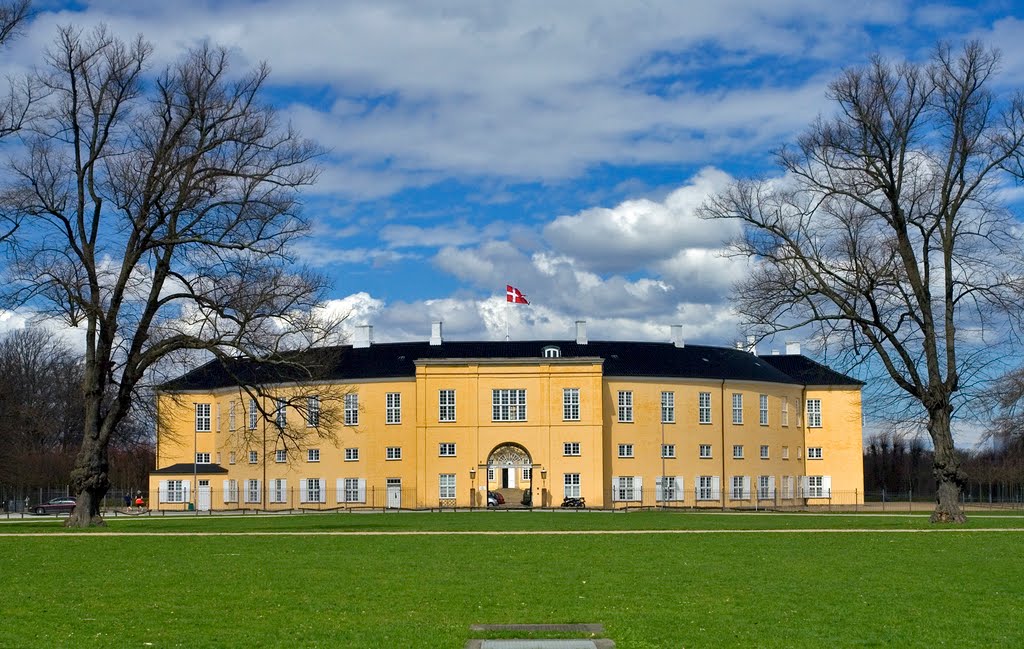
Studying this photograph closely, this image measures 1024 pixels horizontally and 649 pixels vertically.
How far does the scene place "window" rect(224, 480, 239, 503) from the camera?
80.6 m

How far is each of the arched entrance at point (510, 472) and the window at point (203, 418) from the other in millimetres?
20813

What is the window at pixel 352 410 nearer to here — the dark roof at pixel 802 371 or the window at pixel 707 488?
the window at pixel 707 488

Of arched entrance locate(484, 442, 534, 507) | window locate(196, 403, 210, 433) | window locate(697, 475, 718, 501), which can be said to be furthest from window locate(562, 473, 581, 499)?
window locate(196, 403, 210, 433)

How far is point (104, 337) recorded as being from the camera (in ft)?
120

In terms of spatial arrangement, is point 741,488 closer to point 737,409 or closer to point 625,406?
point 737,409

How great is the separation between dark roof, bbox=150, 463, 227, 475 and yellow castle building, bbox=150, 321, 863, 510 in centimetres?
12

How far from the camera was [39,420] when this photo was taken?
81.8m

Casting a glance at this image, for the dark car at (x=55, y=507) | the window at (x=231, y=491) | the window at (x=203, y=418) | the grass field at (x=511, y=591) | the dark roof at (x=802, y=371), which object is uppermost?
the dark roof at (x=802, y=371)

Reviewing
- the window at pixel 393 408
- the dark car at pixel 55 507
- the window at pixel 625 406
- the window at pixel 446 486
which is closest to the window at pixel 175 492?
the dark car at pixel 55 507

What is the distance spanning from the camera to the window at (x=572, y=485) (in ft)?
248

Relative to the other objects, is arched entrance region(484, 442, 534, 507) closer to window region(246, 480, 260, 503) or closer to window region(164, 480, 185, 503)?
window region(246, 480, 260, 503)

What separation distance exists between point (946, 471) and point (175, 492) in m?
54.4

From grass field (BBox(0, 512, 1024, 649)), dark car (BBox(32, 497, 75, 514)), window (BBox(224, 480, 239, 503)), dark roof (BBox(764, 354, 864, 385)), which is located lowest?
dark car (BBox(32, 497, 75, 514))

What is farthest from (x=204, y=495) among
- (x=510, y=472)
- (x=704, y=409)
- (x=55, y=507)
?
(x=704, y=409)
